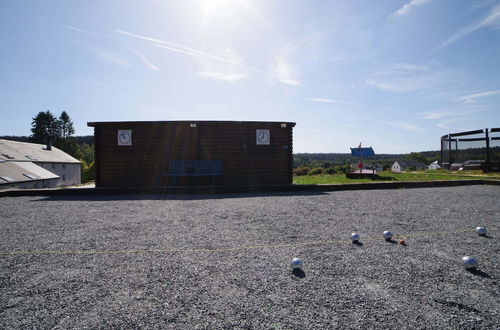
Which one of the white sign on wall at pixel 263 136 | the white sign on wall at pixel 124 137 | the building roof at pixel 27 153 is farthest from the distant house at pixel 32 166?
the white sign on wall at pixel 263 136

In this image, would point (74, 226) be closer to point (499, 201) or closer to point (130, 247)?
point (130, 247)

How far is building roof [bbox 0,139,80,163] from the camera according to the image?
3232 centimetres

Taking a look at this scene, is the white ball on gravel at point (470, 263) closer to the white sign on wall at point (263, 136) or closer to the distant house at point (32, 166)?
the white sign on wall at point (263, 136)

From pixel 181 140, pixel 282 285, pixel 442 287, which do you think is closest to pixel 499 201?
pixel 442 287

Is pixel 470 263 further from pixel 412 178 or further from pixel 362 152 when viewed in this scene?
pixel 362 152

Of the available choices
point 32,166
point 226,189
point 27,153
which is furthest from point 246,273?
point 27,153

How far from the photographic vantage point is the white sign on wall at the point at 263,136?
37.7ft

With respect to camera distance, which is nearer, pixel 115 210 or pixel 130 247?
pixel 130 247

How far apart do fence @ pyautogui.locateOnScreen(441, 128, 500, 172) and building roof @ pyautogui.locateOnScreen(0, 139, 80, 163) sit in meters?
44.4

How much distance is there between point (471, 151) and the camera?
1596 centimetres

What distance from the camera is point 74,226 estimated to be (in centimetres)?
461

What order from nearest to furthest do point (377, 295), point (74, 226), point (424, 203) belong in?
point (377, 295) < point (74, 226) < point (424, 203)

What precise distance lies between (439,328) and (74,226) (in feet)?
17.4

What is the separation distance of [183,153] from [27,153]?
37.5m
